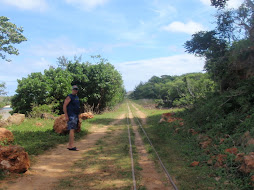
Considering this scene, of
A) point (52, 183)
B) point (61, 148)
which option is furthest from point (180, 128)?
point (52, 183)

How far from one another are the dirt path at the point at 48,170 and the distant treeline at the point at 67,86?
10.0m

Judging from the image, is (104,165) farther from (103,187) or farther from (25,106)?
(25,106)

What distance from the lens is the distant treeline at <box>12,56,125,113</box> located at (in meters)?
17.0

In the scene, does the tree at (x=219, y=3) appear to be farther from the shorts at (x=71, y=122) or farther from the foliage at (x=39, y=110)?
the foliage at (x=39, y=110)

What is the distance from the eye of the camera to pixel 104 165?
6008 mm

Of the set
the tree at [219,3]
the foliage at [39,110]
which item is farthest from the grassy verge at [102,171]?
the tree at [219,3]

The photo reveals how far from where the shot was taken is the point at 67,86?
18.7 metres

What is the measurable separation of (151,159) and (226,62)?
8.08 metres

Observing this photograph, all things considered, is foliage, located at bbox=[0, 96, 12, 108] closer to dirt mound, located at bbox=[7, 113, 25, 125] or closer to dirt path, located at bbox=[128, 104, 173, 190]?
dirt mound, located at bbox=[7, 113, 25, 125]

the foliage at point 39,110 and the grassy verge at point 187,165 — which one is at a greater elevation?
the foliage at point 39,110

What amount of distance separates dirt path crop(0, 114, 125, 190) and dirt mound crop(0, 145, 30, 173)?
22cm

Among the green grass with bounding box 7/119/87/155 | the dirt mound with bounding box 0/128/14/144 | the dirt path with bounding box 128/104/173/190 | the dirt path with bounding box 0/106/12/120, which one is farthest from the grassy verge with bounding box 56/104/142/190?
the dirt path with bounding box 0/106/12/120

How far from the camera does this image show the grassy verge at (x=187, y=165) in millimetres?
4789

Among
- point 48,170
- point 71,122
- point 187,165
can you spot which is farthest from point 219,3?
point 48,170
